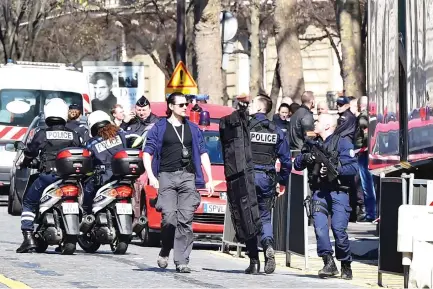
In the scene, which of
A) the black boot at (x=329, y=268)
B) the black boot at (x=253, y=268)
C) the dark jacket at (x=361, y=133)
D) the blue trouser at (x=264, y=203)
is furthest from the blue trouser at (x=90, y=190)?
the dark jacket at (x=361, y=133)

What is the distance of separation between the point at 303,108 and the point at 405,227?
36.5ft

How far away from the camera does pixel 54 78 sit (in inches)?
1234

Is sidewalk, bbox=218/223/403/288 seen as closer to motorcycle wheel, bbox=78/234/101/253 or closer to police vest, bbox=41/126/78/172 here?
motorcycle wheel, bbox=78/234/101/253

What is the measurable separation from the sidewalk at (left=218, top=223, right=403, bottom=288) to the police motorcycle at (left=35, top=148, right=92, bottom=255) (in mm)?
2125

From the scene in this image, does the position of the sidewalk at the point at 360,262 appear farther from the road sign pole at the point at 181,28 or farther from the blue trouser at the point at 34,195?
the road sign pole at the point at 181,28

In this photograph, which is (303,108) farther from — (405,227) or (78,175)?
(405,227)

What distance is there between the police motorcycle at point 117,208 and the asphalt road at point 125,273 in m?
0.21

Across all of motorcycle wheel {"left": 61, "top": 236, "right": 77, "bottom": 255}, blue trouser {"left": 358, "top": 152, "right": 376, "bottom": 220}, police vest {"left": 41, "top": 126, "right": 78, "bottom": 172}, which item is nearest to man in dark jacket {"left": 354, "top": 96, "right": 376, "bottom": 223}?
blue trouser {"left": 358, "top": 152, "right": 376, "bottom": 220}

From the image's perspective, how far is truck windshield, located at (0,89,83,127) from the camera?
99.3 feet

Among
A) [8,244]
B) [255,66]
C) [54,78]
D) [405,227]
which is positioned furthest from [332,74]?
[405,227]

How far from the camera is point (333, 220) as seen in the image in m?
15.6

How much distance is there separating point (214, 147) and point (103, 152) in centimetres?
310

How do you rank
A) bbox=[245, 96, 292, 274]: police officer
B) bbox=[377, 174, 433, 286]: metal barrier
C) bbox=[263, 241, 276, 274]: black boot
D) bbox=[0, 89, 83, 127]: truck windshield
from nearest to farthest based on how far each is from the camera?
bbox=[377, 174, 433, 286]: metal barrier, bbox=[263, 241, 276, 274]: black boot, bbox=[245, 96, 292, 274]: police officer, bbox=[0, 89, 83, 127]: truck windshield

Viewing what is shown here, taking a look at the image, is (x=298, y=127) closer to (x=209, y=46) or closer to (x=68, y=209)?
(x=209, y=46)
